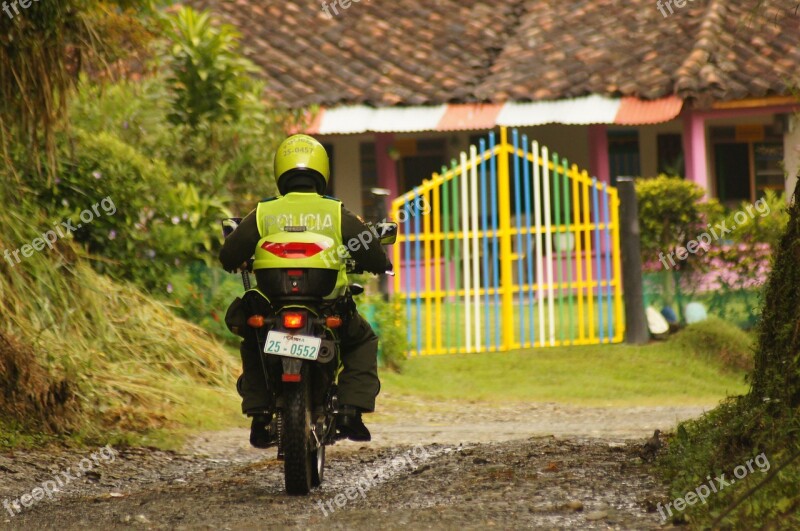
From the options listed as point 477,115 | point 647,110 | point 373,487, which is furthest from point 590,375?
point 373,487

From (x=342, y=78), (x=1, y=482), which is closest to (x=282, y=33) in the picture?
(x=342, y=78)

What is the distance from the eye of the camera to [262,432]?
6664mm

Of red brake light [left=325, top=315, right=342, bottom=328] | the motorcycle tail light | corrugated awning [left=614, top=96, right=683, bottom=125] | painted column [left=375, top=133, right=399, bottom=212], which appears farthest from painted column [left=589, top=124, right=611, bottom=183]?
the motorcycle tail light

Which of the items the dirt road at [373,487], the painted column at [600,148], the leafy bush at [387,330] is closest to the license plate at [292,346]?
the dirt road at [373,487]

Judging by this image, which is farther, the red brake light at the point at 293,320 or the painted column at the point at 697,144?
the painted column at the point at 697,144

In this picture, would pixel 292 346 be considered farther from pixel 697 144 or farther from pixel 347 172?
pixel 347 172

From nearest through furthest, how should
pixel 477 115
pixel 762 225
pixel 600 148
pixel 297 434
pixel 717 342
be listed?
pixel 297 434
pixel 717 342
pixel 762 225
pixel 477 115
pixel 600 148

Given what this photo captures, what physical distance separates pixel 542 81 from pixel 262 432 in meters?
13.7

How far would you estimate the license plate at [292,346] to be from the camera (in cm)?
627

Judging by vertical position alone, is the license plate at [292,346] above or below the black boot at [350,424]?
above

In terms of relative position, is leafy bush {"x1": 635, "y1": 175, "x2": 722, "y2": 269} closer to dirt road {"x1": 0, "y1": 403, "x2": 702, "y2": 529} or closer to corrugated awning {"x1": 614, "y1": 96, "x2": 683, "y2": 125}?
corrugated awning {"x1": 614, "y1": 96, "x2": 683, "y2": 125}

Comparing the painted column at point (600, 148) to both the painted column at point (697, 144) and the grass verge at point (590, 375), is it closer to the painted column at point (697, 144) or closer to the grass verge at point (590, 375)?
the painted column at point (697, 144)

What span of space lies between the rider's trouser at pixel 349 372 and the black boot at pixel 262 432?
72 mm

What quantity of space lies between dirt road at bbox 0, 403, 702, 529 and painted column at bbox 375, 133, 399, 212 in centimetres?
1193
